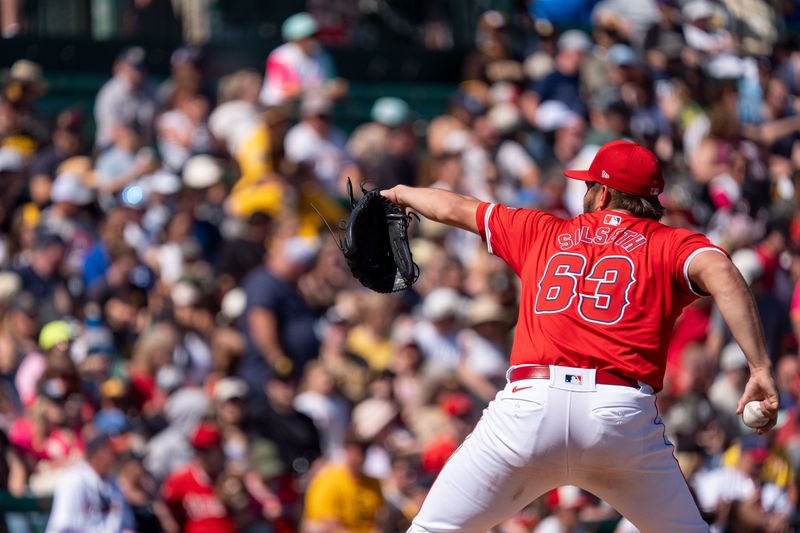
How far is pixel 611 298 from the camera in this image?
5551 mm

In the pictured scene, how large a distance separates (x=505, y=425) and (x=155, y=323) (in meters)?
5.27

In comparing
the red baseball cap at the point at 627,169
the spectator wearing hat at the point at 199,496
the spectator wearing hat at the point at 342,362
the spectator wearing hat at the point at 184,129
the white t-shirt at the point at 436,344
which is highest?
the red baseball cap at the point at 627,169

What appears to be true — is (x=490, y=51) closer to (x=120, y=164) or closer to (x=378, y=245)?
(x=120, y=164)

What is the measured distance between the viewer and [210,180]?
12.0 meters

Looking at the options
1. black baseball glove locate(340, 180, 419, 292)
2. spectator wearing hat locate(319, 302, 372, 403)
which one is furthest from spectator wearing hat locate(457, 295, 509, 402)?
black baseball glove locate(340, 180, 419, 292)

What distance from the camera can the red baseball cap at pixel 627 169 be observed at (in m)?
5.71

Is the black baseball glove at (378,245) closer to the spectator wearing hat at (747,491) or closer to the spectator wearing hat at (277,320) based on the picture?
the spectator wearing hat at (747,491)

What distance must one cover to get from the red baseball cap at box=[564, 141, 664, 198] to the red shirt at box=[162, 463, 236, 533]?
12.3ft

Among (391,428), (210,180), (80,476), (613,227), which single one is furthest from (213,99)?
(613,227)

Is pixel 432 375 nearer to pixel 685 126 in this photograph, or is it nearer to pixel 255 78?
pixel 255 78

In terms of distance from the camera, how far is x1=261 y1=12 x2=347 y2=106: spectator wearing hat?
13562 millimetres

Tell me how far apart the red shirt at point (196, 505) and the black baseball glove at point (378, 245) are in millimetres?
2781

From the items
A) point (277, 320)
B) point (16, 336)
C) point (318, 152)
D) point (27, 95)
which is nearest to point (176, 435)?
point (16, 336)

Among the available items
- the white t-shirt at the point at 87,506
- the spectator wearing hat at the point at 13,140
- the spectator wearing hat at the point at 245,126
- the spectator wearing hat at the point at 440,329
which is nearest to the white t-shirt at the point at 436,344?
the spectator wearing hat at the point at 440,329
